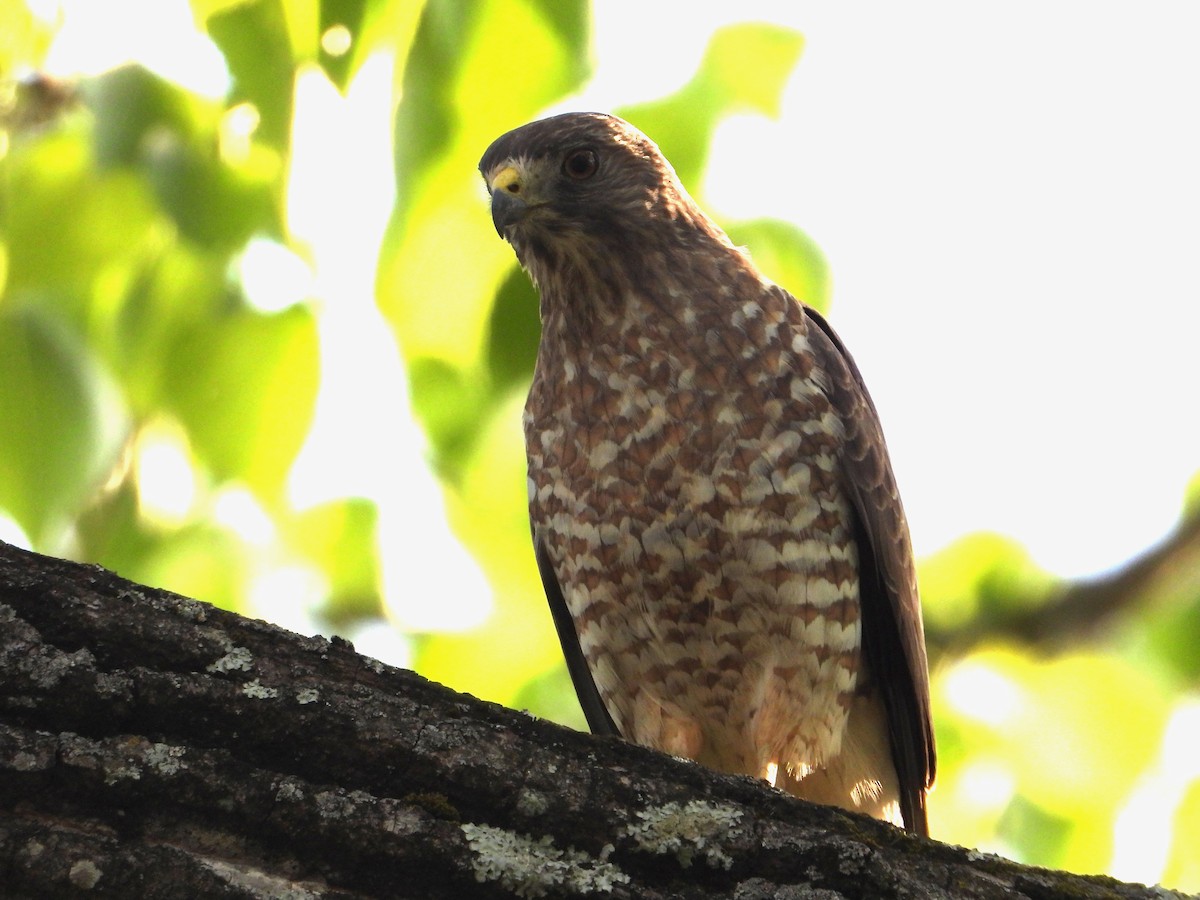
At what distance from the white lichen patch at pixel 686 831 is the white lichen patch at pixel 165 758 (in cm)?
69

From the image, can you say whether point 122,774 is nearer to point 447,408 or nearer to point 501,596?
point 447,408

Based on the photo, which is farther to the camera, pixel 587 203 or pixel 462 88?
pixel 587 203

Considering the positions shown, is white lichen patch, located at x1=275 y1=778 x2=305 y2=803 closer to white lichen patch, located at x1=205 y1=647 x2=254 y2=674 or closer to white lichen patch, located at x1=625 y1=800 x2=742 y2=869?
white lichen patch, located at x1=205 y1=647 x2=254 y2=674

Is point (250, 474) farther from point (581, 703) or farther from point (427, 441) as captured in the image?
point (581, 703)

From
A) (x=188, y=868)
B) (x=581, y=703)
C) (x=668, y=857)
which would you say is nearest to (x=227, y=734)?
(x=188, y=868)

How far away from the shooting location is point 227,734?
1.97 m

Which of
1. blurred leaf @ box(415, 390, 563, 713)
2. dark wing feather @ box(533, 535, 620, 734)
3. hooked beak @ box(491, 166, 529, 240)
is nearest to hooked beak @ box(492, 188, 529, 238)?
hooked beak @ box(491, 166, 529, 240)

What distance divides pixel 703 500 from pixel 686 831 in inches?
61.9

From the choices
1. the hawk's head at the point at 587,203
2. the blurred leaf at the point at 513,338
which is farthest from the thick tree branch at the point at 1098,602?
the blurred leaf at the point at 513,338

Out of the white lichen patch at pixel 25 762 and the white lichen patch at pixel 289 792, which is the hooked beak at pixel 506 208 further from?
the white lichen patch at pixel 25 762

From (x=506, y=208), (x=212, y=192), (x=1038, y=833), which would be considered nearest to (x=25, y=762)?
(x=212, y=192)

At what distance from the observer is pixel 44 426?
2814 millimetres

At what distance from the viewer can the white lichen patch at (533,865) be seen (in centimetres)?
199

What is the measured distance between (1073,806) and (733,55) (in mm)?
2605
